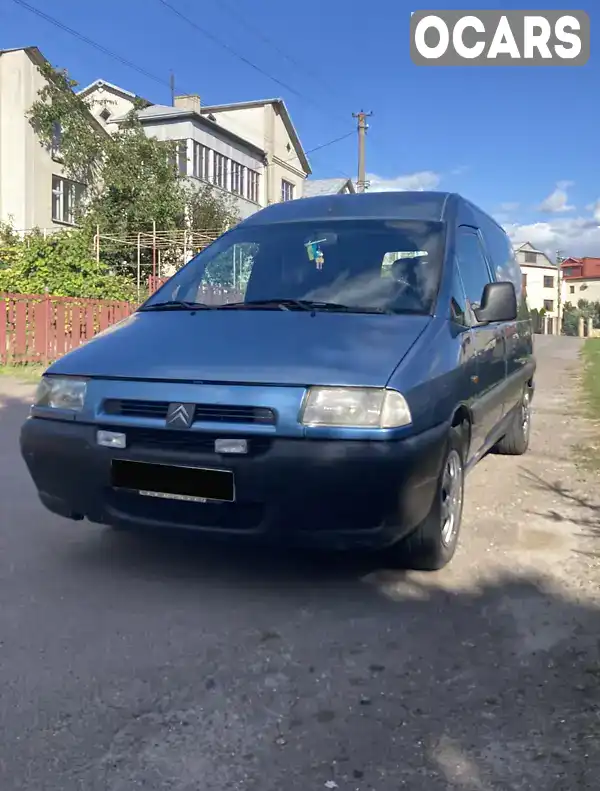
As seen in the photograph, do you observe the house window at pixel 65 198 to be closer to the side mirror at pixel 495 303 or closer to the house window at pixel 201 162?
the house window at pixel 201 162

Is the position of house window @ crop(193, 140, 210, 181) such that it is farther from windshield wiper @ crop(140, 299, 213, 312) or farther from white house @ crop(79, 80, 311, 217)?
windshield wiper @ crop(140, 299, 213, 312)

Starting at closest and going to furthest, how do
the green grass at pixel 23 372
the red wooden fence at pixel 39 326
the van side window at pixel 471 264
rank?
the van side window at pixel 471 264 → the green grass at pixel 23 372 → the red wooden fence at pixel 39 326

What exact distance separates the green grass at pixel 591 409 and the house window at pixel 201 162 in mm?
19802

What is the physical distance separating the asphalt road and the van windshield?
4.50ft

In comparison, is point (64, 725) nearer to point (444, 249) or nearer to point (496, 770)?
point (496, 770)


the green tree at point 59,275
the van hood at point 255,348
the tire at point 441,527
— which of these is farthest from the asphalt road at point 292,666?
the green tree at point 59,275

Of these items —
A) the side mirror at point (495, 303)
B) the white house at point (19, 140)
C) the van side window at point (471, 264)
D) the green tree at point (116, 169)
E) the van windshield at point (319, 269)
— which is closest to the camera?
the van windshield at point (319, 269)

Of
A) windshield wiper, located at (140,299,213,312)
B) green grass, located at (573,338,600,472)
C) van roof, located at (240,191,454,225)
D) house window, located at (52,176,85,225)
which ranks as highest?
house window, located at (52,176,85,225)

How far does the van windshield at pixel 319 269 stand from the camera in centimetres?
416

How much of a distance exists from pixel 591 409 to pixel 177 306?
7.63 m

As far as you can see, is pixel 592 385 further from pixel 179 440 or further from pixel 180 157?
pixel 180 157

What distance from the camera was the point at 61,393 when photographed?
12.0 ft

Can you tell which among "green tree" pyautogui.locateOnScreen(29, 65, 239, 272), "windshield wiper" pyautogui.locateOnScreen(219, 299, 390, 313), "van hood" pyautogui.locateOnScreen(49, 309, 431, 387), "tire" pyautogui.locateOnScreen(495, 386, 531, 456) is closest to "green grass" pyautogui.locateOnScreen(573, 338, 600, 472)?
"tire" pyautogui.locateOnScreen(495, 386, 531, 456)

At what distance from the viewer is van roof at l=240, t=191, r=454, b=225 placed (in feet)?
15.6
